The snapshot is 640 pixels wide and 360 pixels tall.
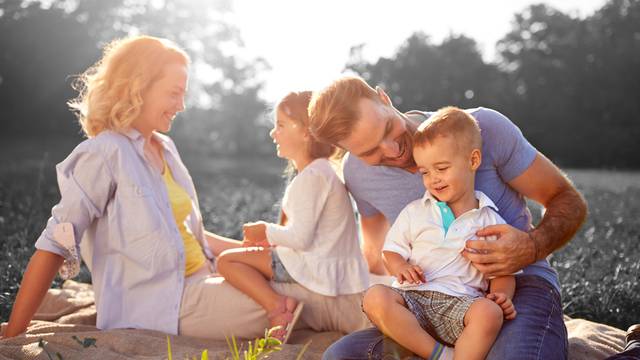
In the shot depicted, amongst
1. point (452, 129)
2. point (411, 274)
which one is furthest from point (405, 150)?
point (411, 274)

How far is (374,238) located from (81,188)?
170cm

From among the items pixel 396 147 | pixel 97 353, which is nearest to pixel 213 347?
pixel 97 353

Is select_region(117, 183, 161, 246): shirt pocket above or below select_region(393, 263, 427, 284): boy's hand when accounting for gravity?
above

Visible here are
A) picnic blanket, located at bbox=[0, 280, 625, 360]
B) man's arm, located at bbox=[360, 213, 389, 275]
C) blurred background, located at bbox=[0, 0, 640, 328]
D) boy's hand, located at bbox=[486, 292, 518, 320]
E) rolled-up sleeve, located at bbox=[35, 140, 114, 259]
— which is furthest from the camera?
blurred background, located at bbox=[0, 0, 640, 328]

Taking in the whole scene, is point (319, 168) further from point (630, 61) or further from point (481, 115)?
point (630, 61)

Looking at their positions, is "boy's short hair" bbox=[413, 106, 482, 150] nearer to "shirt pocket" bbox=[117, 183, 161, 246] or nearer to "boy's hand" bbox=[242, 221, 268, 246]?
"boy's hand" bbox=[242, 221, 268, 246]

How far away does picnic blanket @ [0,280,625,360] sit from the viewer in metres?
3.32

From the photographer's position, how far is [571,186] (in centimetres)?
342

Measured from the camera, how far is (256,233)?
3984 millimetres

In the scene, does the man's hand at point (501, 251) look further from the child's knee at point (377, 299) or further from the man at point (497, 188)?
the child's knee at point (377, 299)

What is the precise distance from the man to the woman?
0.95m

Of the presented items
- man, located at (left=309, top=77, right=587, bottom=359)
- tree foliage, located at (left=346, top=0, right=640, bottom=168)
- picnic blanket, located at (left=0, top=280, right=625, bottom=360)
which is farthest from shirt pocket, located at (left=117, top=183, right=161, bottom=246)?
tree foliage, located at (left=346, top=0, right=640, bottom=168)

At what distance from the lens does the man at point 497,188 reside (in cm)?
297

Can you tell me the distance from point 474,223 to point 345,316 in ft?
3.97
